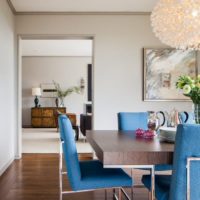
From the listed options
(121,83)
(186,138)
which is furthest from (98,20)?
(186,138)

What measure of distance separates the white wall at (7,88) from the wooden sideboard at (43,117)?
5.37 meters

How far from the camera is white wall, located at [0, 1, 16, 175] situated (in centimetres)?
446

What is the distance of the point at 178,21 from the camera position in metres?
3.25

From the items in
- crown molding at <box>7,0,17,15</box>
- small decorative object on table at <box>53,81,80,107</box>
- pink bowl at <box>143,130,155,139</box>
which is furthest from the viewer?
small decorative object on table at <box>53,81,80,107</box>

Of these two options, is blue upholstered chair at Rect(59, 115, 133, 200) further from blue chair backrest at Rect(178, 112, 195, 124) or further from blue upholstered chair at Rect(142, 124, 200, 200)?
blue chair backrest at Rect(178, 112, 195, 124)

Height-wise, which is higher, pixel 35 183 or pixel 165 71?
pixel 165 71

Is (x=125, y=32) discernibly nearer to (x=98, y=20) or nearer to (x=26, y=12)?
(x=98, y=20)

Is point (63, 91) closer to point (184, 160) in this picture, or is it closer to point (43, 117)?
point (43, 117)

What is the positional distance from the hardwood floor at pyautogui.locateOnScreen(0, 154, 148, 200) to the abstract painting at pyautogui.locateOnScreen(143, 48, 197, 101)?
1.74 m

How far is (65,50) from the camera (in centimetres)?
987

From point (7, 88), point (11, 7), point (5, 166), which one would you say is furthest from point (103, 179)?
point (11, 7)

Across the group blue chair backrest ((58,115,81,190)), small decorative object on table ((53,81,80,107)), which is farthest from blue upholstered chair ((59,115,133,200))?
small decorative object on table ((53,81,80,107))

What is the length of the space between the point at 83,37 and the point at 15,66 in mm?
1336

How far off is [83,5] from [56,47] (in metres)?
4.32
